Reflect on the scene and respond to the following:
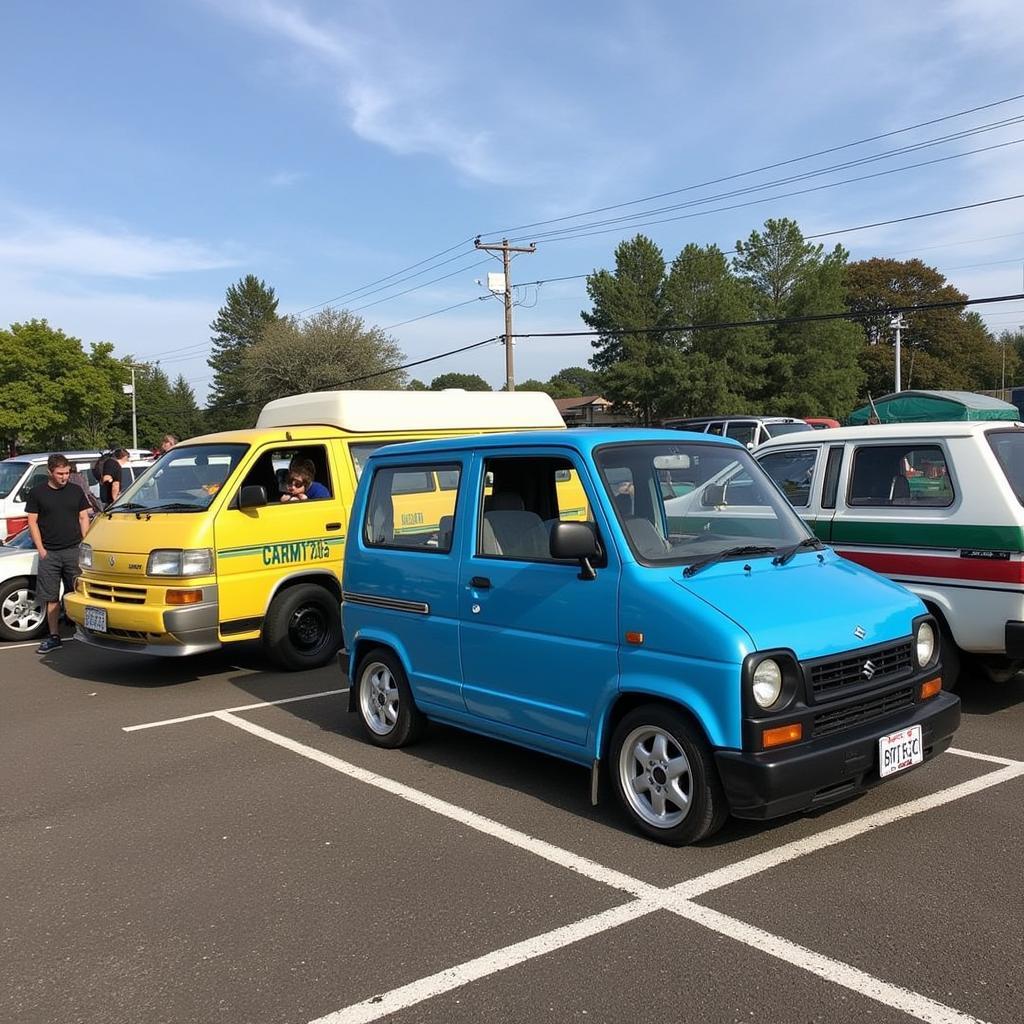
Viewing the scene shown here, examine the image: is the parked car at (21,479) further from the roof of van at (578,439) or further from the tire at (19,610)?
the roof of van at (578,439)

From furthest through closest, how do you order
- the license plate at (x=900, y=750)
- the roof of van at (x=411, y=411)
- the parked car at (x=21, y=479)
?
the parked car at (x=21, y=479), the roof of van at (x=411, y=411), the license plate at (x=900, y=750)

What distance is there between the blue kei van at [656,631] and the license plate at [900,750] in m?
0.01

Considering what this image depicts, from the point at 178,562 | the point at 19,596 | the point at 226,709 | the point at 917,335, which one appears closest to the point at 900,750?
the point at 226,709

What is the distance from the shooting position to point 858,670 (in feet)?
13.7

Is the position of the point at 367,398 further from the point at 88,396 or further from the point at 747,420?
the point at 88,396

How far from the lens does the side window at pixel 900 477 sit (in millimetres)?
6445

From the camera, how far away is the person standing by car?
13.9m

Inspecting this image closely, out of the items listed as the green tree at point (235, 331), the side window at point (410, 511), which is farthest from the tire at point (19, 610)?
the green tree at point (235, 331)

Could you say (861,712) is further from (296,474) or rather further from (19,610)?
(19,610)

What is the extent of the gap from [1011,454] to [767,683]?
11.6 ft

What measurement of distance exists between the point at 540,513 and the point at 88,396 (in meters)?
59.5

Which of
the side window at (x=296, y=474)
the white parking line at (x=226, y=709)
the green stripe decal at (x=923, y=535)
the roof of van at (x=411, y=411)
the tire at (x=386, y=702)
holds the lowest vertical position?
the white parking line at (x=226, y=709)

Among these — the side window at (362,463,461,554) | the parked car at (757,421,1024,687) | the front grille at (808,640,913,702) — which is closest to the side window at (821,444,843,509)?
the parked car at (757,421,1024,687)

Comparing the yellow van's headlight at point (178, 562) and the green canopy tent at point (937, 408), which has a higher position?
the green canopy tent at point (937, 408)
